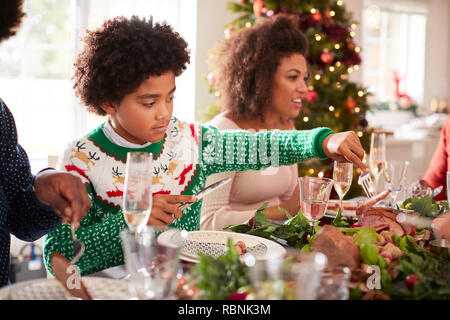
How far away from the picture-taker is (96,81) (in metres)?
1.54

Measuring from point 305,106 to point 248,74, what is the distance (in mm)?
830

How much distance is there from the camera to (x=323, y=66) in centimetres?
361

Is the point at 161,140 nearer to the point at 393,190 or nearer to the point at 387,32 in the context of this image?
the point at 393,190

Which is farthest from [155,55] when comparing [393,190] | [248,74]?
[248,74]

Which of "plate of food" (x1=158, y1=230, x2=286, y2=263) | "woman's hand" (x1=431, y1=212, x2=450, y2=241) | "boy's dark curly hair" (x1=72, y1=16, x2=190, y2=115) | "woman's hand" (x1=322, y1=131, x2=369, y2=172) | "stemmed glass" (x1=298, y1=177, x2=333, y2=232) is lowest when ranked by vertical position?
"plate of food" (x1=158, y1=230, x2=286, y2=263)

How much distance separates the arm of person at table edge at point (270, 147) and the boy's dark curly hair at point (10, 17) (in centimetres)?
71

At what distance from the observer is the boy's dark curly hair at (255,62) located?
263cm

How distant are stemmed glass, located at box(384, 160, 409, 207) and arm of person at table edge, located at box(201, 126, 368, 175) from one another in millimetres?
431

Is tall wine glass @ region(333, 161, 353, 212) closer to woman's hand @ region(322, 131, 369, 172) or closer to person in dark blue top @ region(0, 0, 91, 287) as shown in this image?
woman's hand @ region(322, 131, 369, 172)

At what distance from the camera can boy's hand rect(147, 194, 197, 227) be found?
1257 millimetres

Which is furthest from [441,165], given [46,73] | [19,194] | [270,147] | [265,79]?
[46,73]

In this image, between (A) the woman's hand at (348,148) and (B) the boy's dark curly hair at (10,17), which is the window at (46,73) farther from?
(A) the woman's hand at (348,148)

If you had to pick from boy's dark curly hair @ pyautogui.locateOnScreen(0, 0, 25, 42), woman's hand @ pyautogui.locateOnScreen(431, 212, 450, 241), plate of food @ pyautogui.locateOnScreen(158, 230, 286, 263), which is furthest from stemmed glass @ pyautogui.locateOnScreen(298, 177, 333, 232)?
boy's dark curly hair @ pyautogui.locateOnScreen(0, 0, 25, 42)

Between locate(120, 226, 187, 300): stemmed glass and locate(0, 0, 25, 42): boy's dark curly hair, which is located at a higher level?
locate(0, 0, 25, 42): boy's dark curly hair
